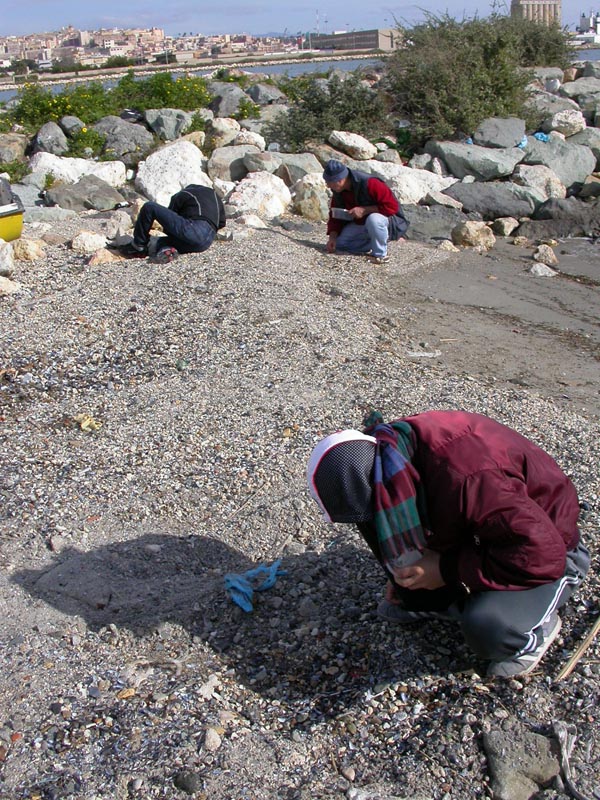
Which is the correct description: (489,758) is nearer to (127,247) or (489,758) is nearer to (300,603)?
(300,603)

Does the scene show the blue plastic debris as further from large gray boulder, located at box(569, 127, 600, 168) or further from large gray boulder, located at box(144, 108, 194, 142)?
large gray boulder, located at box(569, 127, 600, 168)

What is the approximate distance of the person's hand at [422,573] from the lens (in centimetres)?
265

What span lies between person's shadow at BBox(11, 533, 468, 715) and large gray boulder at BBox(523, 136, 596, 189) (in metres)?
11.4

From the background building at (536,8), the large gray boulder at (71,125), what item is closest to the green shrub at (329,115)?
the large gray boulder at (71,125)

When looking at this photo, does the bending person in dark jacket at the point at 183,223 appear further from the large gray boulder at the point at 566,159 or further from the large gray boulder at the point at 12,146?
the large gray boulder at the point at 566,159

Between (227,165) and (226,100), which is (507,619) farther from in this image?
(226,100)

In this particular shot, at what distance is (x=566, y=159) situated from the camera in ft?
45.3

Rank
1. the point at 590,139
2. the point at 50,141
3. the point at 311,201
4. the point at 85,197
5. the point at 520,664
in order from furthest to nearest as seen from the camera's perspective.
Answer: the point at 590,139 → the point at 50,141 → the point at 85,197 → the point at 311,201 → the point at 520,664

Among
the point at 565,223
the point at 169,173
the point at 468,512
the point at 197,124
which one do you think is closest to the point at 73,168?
the point at 169,173

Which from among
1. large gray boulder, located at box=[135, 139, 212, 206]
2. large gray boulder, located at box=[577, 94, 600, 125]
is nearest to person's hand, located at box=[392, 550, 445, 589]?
large gray boulder, located at box=[135, 139, 212, 206]

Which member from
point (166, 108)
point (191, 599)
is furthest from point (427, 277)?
point (166, 108)

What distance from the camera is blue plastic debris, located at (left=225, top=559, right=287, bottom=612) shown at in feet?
11.1

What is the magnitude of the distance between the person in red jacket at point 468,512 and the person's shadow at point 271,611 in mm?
379

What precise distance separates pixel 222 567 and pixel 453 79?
13.9 meters
